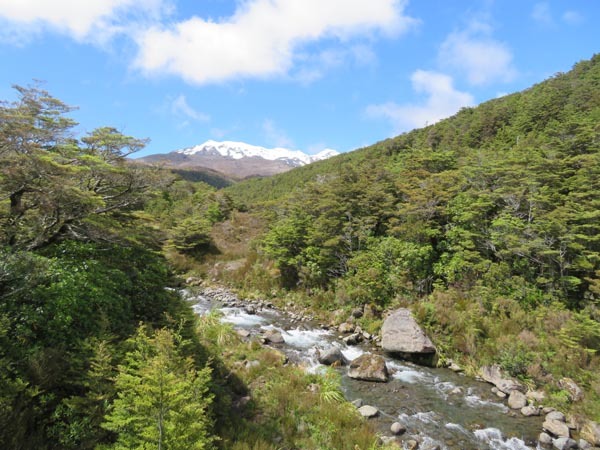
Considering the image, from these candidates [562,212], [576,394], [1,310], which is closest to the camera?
[1,310]

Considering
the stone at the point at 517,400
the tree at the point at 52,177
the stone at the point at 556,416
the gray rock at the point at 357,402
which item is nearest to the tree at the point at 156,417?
the tree at the point at 52,177

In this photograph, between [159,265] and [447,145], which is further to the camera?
A: [447,145]

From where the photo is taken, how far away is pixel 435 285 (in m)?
16.5

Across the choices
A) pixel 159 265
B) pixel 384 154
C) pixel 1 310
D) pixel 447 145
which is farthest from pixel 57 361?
pixel 384 154

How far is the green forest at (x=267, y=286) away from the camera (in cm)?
505

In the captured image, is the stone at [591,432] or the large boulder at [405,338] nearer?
the stone at [591,432]

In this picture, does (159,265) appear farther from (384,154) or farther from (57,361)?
(384,154)

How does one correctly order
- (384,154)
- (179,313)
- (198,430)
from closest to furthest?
(198,430), (179,313), (384,154)

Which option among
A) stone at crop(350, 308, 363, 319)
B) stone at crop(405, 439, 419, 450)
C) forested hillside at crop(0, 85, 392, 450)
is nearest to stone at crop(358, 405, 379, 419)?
forested hillside at crop(0, 85, 392, 450)

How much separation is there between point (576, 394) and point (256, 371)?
10.6 m

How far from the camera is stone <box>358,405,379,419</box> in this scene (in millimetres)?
9645

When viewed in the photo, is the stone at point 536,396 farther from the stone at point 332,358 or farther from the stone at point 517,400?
the stone at point 332,358

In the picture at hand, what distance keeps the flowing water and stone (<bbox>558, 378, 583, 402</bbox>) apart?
5.17 ft

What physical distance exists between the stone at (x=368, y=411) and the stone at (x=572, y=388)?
652 cm
